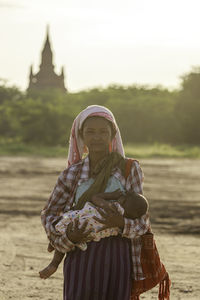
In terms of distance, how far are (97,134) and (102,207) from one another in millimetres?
413

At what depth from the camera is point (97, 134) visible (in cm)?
295

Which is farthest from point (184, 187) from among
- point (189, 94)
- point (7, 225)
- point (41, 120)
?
point (189, 94)

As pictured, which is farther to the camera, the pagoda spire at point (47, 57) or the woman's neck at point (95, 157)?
the pagoda spire at point (47, 57)

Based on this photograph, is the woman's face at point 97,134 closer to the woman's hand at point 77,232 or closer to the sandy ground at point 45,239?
the woman's hand at point 77,232

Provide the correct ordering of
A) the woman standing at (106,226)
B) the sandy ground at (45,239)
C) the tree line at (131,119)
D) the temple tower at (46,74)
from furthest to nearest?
1. the temple tower at (46,74)
2. the tree line at (131,119)
3. the sandy ground at (45,239)
4. the woman standing at (106,226)

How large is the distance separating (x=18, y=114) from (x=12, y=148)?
8.22 m

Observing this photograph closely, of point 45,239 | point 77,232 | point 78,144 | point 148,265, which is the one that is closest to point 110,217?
point 77,232

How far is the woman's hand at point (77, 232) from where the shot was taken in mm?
2750

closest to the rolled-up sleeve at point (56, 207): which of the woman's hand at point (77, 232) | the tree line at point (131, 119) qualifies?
the woman's hand at point (77, 232)

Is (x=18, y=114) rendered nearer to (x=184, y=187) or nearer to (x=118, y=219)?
(x=184, y=187)

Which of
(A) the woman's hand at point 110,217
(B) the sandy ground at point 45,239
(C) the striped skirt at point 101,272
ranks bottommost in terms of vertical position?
(B) the sandy ground at point 45,239

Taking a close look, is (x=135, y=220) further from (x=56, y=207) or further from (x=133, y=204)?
(x=56, y=207)

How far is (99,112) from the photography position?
294 cm

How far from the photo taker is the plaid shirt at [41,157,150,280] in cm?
281
